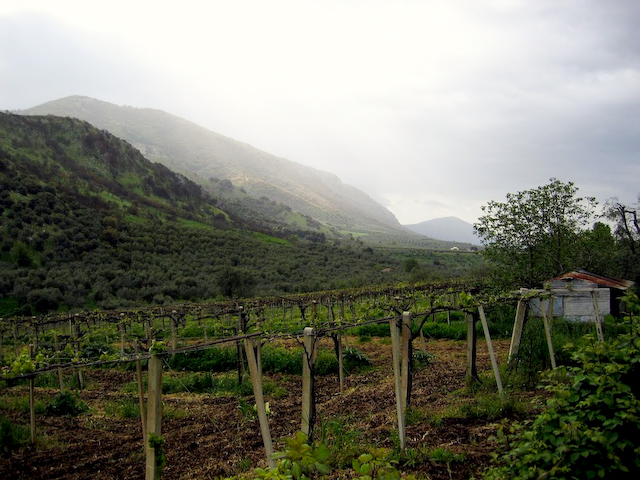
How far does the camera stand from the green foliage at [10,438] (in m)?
7.50

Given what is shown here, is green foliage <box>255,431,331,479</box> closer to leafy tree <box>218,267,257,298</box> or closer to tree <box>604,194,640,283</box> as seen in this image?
tree <box>604,194,640,283</box>

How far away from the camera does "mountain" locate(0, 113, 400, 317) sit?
40.2 m

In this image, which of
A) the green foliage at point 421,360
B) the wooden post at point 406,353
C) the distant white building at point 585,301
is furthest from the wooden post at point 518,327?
the distant white building at point 585,301

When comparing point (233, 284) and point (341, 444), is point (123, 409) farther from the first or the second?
point (233, 284)

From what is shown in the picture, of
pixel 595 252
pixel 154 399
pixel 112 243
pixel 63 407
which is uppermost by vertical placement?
pixel 112 243

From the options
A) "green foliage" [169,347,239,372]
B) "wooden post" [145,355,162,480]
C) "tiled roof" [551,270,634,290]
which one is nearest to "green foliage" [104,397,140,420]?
"green foliage" [169,347,239,372]

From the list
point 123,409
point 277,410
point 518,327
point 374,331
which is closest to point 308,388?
point 277,410

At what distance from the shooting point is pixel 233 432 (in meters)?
7.72

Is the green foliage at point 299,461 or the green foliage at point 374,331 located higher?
the green foliage at point 299,461

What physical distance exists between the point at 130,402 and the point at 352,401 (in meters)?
6.15

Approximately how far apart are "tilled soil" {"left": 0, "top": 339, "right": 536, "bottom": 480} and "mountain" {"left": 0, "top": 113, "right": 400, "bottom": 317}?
30120 millimetres

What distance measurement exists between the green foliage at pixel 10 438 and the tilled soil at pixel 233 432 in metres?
0.24

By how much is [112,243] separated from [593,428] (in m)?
56.0

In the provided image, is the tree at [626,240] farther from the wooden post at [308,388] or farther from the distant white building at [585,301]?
the wooden post at [308,388]
